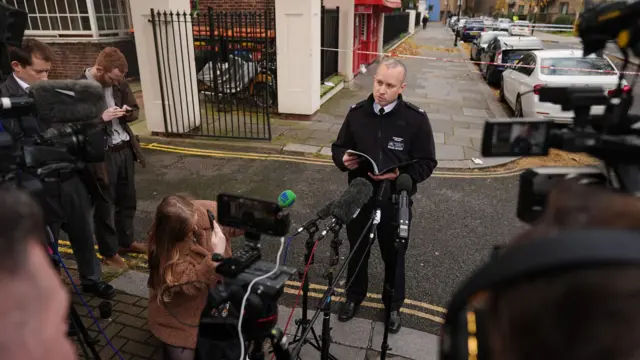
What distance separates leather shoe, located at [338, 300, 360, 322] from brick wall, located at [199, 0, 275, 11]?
9244 millimetres

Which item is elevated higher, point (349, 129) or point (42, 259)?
point (42, 259)

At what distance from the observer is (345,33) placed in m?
12.4

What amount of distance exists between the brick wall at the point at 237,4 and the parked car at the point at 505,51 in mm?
7297

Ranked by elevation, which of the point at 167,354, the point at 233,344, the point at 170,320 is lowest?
the point at 167,354

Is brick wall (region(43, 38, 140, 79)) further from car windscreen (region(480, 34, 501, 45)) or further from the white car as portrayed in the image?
car windscreen (region(480, 34, 501, 45))

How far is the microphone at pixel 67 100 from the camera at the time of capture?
1.96m

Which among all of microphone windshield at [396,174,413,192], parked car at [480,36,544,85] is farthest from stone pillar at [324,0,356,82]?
microphone windshield at [396,174,413,192]

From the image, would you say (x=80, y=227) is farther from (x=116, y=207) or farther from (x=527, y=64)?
(x=527, y=64)

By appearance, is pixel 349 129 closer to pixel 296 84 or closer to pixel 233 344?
pixel 233 344

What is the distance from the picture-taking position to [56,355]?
0.81 m

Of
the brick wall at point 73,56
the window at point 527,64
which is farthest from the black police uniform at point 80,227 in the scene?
the brick wall at point 73,56

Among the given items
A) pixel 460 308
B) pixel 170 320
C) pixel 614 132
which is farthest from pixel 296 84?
pixel 460 308

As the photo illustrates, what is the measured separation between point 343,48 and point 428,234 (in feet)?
29.6

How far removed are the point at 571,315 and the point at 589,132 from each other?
863mm
